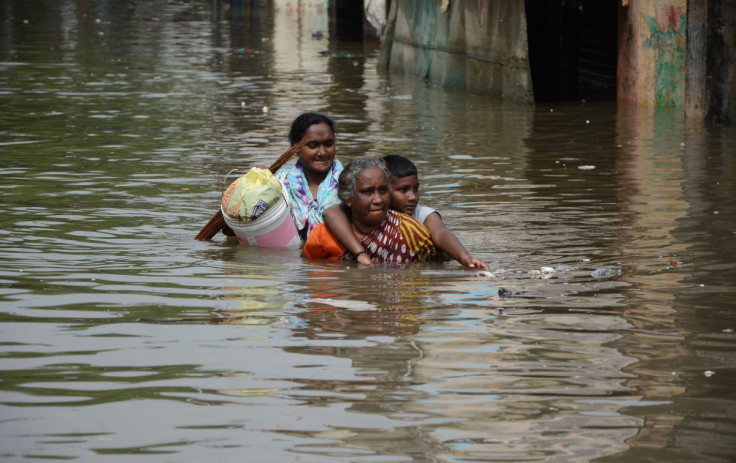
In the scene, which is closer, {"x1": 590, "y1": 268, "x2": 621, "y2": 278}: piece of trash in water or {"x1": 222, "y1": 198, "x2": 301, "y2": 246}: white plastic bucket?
{"x1": 590, "y1": 268, "x2": 621, "y2": 278}: piece of trash in water

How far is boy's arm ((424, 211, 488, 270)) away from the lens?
6766mm

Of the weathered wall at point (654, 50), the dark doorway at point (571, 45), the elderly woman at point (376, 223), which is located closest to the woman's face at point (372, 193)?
the elderly woman at point (376, 223)

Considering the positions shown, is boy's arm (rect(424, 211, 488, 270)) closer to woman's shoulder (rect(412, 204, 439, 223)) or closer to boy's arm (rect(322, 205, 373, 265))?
woman's shoulder (rect(412, 204, 439, 223))

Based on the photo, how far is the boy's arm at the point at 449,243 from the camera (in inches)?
266

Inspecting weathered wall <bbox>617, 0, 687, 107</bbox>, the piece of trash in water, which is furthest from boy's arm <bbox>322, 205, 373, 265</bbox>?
weathered wall <bbox>617, 0, 687, 107</bbox>

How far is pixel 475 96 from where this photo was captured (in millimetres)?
17297

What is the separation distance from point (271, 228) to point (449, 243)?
4.21 feet

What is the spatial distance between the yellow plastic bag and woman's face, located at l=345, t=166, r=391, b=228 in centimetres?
69

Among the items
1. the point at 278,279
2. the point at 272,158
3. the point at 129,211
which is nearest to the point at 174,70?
the point at 272,158

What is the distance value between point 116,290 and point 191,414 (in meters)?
2.15

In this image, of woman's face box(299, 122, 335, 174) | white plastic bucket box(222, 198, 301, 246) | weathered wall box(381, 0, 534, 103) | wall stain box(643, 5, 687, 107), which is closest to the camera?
white plastic bucket box(222, 198, 301, 246)

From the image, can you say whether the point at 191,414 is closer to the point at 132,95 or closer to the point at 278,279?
the point at 278,279

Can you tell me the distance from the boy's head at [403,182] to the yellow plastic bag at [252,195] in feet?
2.52

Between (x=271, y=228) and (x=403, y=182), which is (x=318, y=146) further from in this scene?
(x=403, y=182)
